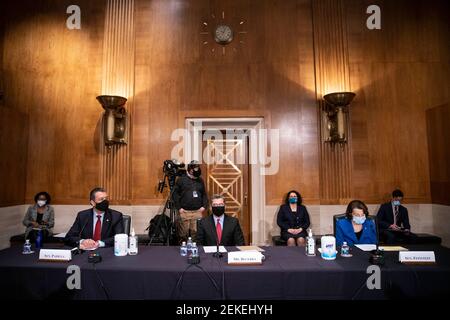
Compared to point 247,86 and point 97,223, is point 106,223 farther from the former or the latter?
point 247,86

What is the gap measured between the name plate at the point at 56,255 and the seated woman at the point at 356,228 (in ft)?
8.09

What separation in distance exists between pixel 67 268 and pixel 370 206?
176 inches

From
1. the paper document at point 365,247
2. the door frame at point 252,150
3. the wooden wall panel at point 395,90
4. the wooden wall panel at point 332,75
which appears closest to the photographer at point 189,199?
the door frame at point 252,150

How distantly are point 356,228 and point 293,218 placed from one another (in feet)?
4.68

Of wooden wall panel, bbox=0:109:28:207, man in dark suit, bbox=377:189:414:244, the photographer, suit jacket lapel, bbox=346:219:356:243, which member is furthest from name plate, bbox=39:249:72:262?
man in dark suit, bbox=377:189:414:244

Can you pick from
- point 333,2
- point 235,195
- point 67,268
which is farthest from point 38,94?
point 333,2

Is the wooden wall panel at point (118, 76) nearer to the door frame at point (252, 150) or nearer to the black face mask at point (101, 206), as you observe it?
the door frame at point (252, 150)

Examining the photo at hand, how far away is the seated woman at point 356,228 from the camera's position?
3.02m

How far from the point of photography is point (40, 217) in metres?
4.68

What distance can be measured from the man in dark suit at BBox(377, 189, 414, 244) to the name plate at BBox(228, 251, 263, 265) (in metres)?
3.07

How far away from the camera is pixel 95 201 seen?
9.97ft

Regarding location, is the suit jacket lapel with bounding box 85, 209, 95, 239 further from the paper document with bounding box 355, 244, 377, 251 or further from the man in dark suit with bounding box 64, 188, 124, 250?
the paper document with bounding box 355, 244, 377, 251

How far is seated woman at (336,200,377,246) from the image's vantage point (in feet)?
9.90
